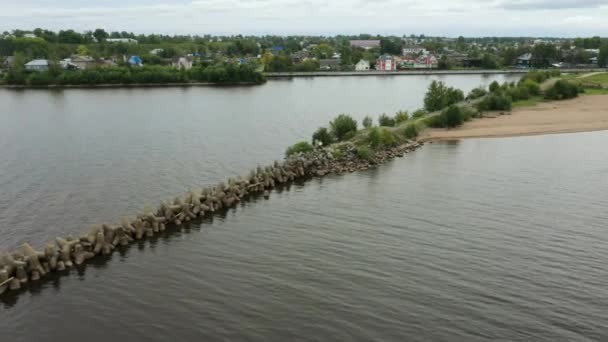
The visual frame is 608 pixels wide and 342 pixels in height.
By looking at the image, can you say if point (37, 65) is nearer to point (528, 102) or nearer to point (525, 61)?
point (528, 102)

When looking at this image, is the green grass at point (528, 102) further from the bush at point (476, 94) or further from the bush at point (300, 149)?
the bush at point (300, 149)

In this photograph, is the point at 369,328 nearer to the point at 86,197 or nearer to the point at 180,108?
the point at 86,197

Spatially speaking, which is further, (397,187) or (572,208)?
(397,187)

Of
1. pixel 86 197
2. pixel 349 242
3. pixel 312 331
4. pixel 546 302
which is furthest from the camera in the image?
pixel 86 197

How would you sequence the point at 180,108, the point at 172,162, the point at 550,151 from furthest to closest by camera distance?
the point at 180,108
the point at 550,151
the point at 172,162

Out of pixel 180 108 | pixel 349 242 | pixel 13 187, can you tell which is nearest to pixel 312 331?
pixel 349 242

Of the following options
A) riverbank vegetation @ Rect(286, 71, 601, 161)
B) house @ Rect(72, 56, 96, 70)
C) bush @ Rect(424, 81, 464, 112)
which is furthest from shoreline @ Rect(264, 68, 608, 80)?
bush @ Rect(424, 81, 464, 112)

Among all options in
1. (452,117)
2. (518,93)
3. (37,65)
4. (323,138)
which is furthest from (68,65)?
(323,138)

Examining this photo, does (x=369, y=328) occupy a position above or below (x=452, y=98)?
below
